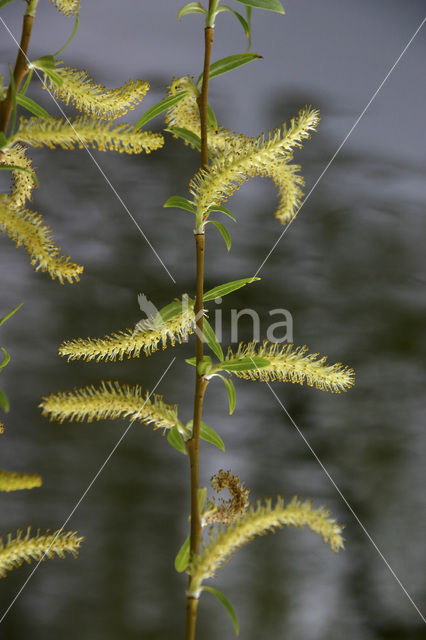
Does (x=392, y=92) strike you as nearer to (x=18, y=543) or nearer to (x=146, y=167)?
(x=146, y=167)

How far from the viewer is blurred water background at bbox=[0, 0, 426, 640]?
2.70ft

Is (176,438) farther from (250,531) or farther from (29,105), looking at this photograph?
(29,105)

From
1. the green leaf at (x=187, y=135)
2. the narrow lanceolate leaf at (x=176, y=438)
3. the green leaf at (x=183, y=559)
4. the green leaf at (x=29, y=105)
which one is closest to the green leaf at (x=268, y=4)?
the green leaf at (x=187, y=135)

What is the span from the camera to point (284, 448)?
88 centimetres

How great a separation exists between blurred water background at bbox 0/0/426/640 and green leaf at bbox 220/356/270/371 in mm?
302

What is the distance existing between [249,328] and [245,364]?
0.33 meters

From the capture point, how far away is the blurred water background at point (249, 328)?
822mm

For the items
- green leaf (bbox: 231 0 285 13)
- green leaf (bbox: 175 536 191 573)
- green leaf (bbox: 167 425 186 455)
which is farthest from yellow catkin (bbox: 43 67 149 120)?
green leaf (bbox: 175 536 191 573)

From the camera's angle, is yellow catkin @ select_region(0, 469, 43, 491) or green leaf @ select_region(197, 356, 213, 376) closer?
yellow catkin @ select_region(0, 469, 43, 491)

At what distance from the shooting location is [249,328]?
892 mm

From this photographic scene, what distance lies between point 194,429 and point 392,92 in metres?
0.76

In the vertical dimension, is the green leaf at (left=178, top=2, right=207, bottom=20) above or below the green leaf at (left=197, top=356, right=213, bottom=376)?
above

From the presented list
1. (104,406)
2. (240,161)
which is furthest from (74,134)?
(104,406)

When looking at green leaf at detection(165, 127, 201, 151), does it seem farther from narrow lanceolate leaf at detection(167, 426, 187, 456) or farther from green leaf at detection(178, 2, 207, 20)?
narrow lanceolate leaf at detection(167, 426, 187, 456)
